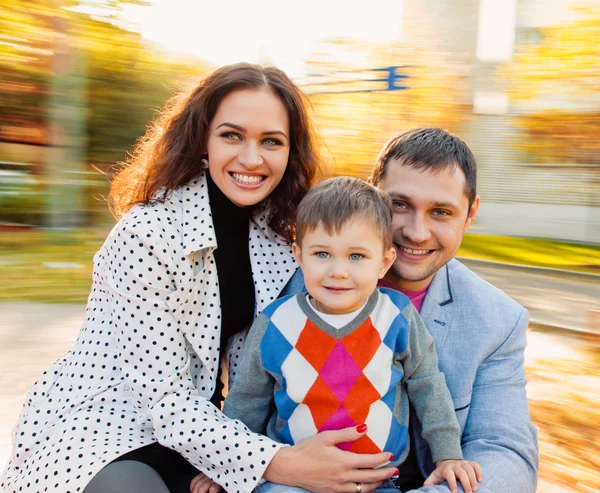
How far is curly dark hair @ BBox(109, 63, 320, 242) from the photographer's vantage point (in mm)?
2354

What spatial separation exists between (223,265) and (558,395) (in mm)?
2732

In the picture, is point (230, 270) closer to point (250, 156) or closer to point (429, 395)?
point (250, 156)

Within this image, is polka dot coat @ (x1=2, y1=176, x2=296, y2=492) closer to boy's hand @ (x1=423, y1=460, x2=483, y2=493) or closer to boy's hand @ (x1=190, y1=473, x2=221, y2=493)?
boy's hand @ (x1=190, y1=473, x2=221, y2=493)

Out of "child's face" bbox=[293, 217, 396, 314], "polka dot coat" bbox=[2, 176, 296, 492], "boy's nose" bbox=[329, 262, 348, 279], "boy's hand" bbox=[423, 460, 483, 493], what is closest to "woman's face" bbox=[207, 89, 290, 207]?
"polka dot coat" bbox=[2, 176, 296, 492]

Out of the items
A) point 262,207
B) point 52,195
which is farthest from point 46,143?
point 262,207

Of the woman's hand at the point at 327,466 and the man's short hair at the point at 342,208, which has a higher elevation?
the man's short hair at the point at 342,208

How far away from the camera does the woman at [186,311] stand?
197 centimetres

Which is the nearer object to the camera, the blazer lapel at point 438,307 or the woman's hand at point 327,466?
the woman's hand at point 327,466

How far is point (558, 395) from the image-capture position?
4070 millimetres

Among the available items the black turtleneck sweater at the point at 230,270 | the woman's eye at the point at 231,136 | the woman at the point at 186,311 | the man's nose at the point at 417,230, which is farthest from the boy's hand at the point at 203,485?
the woman's eye at the point at 231,136

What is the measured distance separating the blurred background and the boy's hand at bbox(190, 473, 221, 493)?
240 cm

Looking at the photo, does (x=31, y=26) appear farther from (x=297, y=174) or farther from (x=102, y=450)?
(x=102, y=450)

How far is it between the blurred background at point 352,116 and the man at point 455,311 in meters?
2.13

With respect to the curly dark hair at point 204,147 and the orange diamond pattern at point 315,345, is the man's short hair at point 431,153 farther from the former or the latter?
the orange diamond pattern at point 315,345
